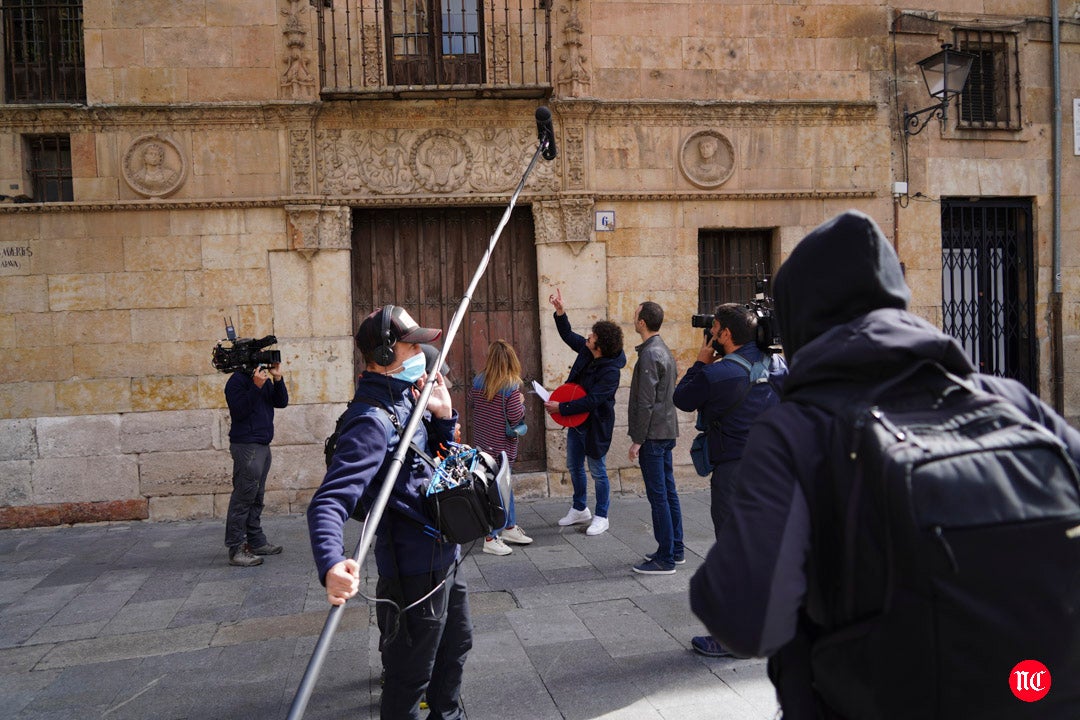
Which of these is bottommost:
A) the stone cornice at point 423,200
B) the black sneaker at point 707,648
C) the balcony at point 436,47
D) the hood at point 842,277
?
the black sneaker at point 707,648

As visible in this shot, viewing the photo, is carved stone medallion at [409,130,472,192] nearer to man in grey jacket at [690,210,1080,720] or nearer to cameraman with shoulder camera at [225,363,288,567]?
cameraman with shoulder camera at [225,363,288,567]

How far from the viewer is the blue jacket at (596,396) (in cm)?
689

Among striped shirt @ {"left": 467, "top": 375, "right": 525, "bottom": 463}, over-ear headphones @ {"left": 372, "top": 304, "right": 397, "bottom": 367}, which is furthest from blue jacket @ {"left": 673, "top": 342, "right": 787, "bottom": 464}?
striped shirt @ {"left": 467, "top": 375, "right": 525, "bottom": 463}

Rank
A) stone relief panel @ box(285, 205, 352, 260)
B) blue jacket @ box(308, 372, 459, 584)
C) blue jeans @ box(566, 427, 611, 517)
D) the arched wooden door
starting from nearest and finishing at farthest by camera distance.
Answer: blue jacket @ box(308, 372, 459, 584) < blue jeans @ box(566, 427, 611, 517) < stone relief panel @ box(285, 205, 352, 260) < the arched wooden door

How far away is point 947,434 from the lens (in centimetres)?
152

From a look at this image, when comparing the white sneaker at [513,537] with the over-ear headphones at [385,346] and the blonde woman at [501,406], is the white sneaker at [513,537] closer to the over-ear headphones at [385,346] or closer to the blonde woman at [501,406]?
the blonde woman at [501,406]

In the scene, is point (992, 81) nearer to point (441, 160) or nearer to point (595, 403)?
point (441, 160)

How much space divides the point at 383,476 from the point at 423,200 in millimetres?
6175

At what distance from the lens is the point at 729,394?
4594 mm

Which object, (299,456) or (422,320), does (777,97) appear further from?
(299,456)

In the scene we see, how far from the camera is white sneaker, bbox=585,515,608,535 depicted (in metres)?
7.22

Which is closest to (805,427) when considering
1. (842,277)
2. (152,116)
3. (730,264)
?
(842,277)

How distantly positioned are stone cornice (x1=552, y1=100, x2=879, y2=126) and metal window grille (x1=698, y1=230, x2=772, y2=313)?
1250 mm

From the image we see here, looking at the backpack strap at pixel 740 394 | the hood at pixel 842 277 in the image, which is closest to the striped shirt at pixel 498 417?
the backpack strap at pixel 740 394
